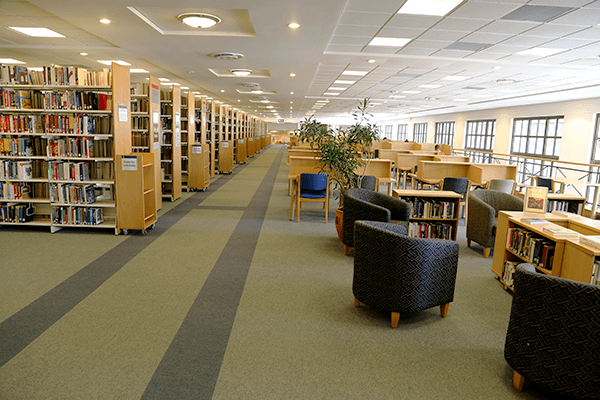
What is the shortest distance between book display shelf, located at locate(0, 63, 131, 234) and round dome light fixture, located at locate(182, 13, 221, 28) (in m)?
1.14

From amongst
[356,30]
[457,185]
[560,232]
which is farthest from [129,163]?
[457,185]

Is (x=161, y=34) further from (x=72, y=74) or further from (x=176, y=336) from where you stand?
(x=176, y=336)

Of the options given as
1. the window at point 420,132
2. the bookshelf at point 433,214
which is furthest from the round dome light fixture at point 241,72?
the window at point 420,132

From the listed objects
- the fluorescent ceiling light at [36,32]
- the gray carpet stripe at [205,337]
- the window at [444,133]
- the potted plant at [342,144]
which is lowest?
the gray carpet stripe at [205,337]

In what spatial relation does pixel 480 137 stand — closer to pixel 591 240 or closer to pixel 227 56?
pixel 227 56

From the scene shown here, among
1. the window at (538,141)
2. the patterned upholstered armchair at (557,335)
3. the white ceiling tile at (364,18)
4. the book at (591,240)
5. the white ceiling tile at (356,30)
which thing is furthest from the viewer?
the window at (538,141)

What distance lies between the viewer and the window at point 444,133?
21.6 m

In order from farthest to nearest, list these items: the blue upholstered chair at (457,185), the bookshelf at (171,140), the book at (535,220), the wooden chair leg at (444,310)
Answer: the bookshelf at (171,140) → the blue upholstered chair at (457,185) → the book at (535,220) → the wooden chair leg at (444,310)

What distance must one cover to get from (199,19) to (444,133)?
1959 cm

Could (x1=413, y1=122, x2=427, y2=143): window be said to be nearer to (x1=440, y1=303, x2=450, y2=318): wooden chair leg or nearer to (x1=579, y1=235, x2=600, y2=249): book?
(x1=579, y1=235, x2=600, y2=249): book

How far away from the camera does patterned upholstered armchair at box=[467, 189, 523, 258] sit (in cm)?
504

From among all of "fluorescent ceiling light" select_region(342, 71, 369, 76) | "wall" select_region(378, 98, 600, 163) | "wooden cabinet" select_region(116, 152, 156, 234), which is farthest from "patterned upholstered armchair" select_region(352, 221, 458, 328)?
"wall" select_region(378, 98, 600, 163)

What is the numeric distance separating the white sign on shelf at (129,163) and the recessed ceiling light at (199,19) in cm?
211

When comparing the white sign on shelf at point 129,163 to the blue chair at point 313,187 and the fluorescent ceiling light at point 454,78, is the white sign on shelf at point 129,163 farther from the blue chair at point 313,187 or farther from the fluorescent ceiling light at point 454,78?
the fluorescent ceiling light at point 454,78
